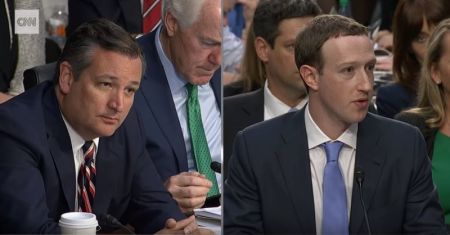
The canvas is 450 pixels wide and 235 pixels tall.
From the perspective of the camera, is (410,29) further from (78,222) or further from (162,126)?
(78,222)

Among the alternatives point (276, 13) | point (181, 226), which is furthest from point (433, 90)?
point (181, 226)

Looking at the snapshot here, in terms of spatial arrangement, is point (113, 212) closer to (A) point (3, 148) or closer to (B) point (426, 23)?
(A) point (3, 148)

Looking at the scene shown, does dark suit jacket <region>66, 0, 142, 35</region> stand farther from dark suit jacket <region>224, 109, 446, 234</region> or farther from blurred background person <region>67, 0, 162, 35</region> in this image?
dark suit jacket <region>224, 109, 446, 234</region>

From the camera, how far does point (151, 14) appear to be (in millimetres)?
3262

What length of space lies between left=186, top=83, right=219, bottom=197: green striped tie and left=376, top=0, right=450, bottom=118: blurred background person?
1189 millimetres

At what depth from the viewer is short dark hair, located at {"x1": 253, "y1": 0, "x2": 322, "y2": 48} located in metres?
3.05

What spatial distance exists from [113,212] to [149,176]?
15cm

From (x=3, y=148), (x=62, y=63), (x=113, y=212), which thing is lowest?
(x=113, y=212)

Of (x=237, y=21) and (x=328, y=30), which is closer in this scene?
(x=328, y=30)

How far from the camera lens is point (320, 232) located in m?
2.35

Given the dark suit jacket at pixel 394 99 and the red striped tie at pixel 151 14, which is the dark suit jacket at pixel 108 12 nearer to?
the red striped tie at pixel 151 14

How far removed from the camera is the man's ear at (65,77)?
2.56 m

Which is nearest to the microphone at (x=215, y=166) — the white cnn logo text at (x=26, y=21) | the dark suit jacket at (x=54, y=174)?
the dark suit jacket at (x=54, y=174)

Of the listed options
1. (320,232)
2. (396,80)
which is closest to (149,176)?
(320,232)
